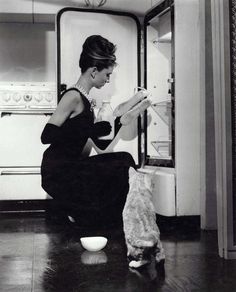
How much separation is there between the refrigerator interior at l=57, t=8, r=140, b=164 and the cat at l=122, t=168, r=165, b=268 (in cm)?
144

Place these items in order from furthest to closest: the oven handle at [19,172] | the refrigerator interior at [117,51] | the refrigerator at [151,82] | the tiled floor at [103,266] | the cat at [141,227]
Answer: the oven handle at [19,172]
the refrigerator interior at [117,51]
the refrigerator at [151,82]
the cat at [141,227]
the tiled floor at [103,266]

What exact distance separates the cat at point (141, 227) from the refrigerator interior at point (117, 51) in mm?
1440

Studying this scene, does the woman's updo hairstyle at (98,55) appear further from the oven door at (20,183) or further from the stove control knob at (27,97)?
the oven door at (20,183)

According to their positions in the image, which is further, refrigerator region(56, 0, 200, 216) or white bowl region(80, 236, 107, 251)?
refrigerator region(56, 0, 200, 216)

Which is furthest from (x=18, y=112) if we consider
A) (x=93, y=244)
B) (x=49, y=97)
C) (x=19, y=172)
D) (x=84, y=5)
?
(x=93, y=244)

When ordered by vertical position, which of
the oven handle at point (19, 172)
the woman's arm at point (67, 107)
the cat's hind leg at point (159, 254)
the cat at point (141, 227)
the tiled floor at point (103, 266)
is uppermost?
the woman's arm at point (67, 107)

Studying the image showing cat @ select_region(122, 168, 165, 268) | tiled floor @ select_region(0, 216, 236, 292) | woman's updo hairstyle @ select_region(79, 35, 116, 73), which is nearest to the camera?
tiled floor @ select_region(0, 216, 236, 292)

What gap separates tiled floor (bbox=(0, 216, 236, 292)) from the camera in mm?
1438

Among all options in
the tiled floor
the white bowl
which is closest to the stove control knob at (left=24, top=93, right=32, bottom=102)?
the tiled floor

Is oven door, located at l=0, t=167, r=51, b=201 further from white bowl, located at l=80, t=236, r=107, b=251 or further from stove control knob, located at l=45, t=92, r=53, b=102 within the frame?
white bowl, located at l=80, t=236, r=107, b=251

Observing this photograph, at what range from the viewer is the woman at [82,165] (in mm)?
2629

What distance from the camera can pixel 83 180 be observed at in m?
2.69

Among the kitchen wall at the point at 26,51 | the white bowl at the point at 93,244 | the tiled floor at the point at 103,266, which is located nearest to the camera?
the tiled floor at the point at 103,266

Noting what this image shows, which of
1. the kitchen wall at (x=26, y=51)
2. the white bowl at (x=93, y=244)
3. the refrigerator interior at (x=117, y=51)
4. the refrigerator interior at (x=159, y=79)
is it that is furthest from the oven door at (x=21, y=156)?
the white bowl at (x=93, y=244)
